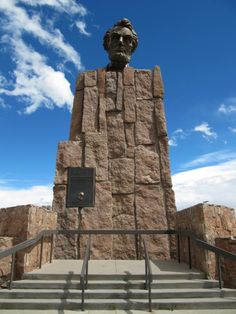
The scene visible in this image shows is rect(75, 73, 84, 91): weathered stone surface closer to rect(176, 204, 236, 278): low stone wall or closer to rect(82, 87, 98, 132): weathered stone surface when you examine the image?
rect(82, 87, 98, 132): weathered stone surface

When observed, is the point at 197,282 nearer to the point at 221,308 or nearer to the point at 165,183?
the point at 221,308

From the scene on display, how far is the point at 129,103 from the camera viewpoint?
7.65 m

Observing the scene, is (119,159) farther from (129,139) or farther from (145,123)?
(145,123)

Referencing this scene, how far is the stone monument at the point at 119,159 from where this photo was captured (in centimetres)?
634

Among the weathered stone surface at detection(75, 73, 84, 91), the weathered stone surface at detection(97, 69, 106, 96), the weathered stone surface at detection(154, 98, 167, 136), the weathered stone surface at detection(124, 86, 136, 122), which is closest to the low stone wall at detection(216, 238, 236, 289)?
the weathered stone surface at detection(154, 98, 167, 136)

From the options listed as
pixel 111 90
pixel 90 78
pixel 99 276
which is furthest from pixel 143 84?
pixel 99 276

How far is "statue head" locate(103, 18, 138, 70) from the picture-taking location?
8.37 meters

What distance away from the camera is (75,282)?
13.5ft

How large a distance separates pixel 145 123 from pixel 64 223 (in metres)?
2.99

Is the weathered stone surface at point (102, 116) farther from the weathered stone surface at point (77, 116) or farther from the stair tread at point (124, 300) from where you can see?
the stair tread at point (124, 300)

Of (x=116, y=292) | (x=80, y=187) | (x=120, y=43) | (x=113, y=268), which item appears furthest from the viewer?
(x=120, y=43)

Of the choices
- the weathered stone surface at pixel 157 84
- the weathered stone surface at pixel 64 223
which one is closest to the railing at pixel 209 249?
the weathered stone surface at pixel 64 223

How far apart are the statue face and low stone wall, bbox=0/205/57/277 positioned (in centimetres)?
481

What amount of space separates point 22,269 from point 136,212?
2.81 m
